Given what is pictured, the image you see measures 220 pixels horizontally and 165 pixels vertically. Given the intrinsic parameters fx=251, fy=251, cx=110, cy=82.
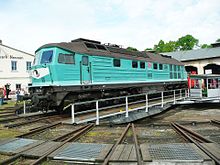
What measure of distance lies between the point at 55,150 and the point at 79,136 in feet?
6.50

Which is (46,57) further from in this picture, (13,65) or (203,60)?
(203,60)

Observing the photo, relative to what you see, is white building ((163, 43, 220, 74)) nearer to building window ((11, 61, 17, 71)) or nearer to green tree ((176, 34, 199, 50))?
building window ((11, 61, 17, 71))

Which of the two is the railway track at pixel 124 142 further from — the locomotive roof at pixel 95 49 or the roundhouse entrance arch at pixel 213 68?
the roundhouse entrance arch at pixel 213 68

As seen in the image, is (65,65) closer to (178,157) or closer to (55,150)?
(55,150)

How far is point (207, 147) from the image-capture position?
6.22m

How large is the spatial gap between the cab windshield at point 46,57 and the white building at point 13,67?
69.1 ft

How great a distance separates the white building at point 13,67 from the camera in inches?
1284

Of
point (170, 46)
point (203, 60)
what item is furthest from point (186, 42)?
point (203, 60)

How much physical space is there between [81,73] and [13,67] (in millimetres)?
23552

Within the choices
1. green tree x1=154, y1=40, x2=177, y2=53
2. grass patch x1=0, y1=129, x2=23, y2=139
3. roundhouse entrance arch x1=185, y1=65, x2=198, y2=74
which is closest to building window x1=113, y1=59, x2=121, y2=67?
grass patch x1=0, y1=129, x2=23, y2=139

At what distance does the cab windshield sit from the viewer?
1254 centimetres

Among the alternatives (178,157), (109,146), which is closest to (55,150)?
(109,146)

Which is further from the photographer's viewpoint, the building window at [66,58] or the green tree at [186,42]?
the green tree at [186,42]

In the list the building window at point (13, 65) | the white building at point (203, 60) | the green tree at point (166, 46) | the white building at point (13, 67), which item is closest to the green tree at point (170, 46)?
the green tree at point (166, 46)
